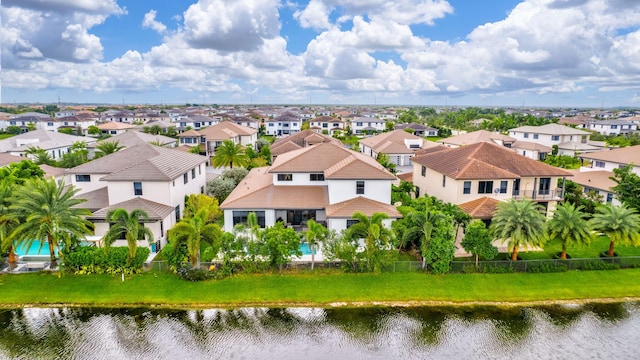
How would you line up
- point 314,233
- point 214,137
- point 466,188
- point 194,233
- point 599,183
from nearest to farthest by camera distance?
point 194,233
point 314,233
point 466,188
point 599,183
point 214,137

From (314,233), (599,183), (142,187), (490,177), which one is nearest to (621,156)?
(599,183)

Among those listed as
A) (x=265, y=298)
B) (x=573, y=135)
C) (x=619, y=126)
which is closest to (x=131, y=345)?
(x=265, y=298)

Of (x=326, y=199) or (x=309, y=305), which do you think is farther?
(x=326, y=199)

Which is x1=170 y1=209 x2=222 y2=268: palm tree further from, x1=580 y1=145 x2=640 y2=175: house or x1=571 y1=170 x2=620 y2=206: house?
x1=580 y1=145 x2=640 y2=175: house

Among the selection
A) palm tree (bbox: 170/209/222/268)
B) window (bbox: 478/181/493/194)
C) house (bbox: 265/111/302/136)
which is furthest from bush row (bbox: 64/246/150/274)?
house (bbox: 265/111/302/136)

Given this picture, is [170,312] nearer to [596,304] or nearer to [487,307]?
[487,307]

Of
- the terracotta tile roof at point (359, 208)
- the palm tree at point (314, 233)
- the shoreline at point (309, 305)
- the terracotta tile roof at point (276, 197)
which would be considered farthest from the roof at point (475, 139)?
the palm tree at point (314, 233)

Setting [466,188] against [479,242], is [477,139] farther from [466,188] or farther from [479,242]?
[479,242]
